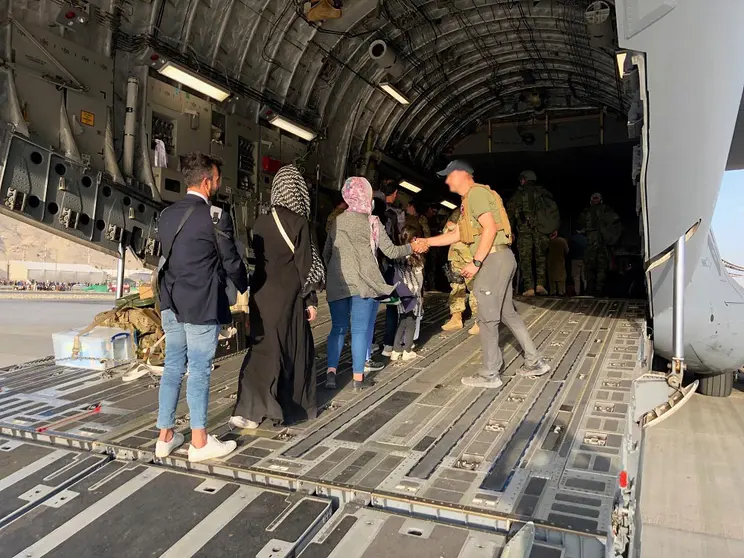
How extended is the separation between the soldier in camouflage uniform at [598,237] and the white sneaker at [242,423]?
8815 millimetres

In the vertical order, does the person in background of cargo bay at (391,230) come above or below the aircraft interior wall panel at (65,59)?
below

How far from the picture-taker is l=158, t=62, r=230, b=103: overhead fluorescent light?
690 cm

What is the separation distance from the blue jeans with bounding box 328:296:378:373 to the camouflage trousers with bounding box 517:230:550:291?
6.26 meters

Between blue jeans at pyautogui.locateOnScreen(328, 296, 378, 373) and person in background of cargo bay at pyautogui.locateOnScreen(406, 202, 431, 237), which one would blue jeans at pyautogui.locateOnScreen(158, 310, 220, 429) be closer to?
blue jeans at pyautogui.locateOnScreen(328, 296, 378, 373)

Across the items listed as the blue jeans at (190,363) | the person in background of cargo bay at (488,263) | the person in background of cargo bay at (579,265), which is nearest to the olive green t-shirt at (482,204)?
the person in background of cargo bay at (488,263)

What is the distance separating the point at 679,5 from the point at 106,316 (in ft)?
17.7

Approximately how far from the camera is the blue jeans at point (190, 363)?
2.70m

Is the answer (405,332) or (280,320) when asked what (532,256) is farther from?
(280,320)

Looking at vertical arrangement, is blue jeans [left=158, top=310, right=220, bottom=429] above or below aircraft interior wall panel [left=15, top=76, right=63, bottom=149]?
below

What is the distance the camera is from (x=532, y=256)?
10.0 meters

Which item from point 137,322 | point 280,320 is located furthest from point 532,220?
point 280,320

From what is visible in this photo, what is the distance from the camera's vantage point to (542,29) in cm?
989

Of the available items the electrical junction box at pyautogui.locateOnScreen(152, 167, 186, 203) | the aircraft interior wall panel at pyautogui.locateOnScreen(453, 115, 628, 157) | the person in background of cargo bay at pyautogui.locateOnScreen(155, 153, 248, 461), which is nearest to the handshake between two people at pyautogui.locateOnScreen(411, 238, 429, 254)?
the person in background of cargo bay at pyautogui.locateOnScreen(155, 153, 248, 461)

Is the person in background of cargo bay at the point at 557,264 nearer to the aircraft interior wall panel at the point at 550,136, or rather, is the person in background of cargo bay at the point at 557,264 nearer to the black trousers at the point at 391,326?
the aircraft interior wall panel at the point at 550,136
